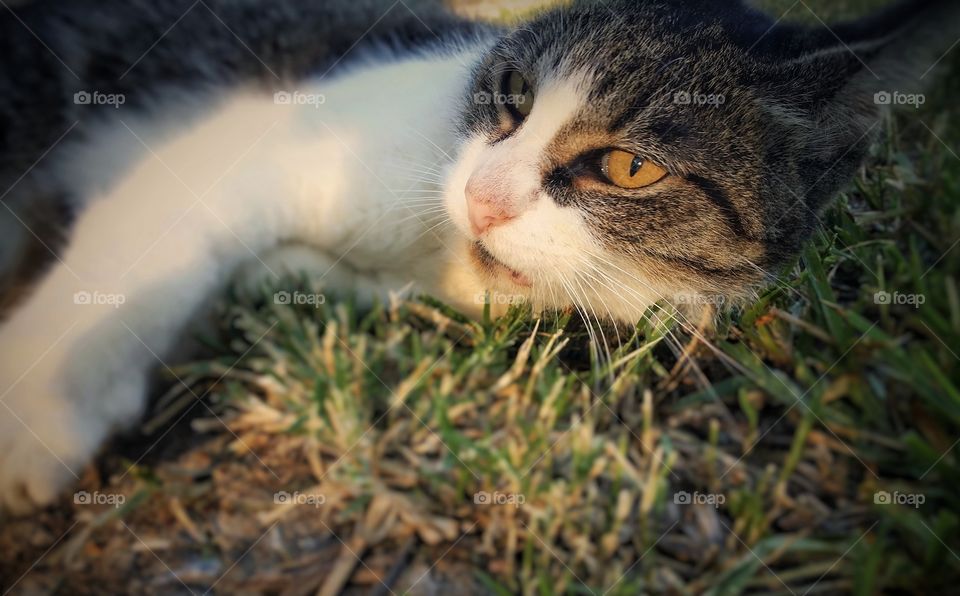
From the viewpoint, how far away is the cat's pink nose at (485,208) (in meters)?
1.40

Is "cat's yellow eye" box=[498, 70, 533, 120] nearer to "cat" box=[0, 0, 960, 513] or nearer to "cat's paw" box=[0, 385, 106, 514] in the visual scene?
"cat" box=[0, 0, 960, 513]

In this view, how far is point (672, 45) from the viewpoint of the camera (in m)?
1.56

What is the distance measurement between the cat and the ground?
6.9 inches

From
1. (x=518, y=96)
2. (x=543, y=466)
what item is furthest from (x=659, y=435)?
(x=518, y=96)

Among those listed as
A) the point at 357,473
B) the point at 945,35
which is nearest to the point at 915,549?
the point at 357,473

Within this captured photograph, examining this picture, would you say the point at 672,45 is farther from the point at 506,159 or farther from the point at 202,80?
the point at 202,80

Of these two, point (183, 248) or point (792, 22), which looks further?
point (792, 22)

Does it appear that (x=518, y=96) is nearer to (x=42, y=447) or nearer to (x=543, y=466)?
(x=543, y=466)

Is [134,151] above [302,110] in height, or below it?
below

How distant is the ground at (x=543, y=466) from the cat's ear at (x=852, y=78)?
0.25 m

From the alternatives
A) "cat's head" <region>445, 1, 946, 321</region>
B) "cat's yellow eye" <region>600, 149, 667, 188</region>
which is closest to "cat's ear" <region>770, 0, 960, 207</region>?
"cat's head" <region>445, 1, 946, 321</region>

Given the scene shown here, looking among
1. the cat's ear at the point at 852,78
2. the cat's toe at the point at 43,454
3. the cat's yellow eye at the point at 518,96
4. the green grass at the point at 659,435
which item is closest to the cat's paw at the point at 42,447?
the cat's toe at the point at 43,454

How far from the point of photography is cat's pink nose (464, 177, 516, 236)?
4.58 ft

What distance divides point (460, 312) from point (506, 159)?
0.40 metres
